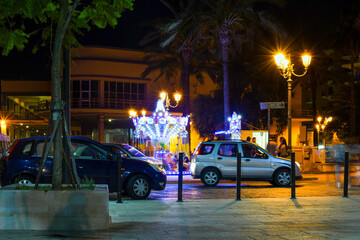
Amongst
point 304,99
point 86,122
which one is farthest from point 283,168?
point 304,99

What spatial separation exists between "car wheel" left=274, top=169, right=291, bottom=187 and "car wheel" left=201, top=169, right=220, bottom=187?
2139mm

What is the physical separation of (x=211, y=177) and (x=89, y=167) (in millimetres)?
6527

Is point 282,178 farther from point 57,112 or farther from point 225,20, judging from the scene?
point 57,112

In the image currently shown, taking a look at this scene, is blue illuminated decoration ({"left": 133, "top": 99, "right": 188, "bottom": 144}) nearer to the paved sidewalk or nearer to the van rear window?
the van rear window

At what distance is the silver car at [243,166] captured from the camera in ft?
57.7

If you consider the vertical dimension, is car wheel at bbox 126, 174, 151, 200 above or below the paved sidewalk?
above

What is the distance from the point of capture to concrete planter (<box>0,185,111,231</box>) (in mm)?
7426

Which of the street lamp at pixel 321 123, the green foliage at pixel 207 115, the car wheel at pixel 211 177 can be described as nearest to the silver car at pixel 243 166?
the car wheel at pixel 211 177

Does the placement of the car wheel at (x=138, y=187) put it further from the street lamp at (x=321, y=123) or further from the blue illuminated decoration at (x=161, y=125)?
the street lamp at (x=321, y=123)

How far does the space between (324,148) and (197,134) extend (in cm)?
1798

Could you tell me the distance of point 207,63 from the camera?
133 feet

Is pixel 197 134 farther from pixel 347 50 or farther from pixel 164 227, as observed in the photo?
pixel 164 227

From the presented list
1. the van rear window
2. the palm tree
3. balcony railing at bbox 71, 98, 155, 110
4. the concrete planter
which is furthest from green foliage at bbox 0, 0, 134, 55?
balcony railing at bbox 71, 98, 155, 110

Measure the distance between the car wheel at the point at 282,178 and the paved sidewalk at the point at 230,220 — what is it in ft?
18.4
